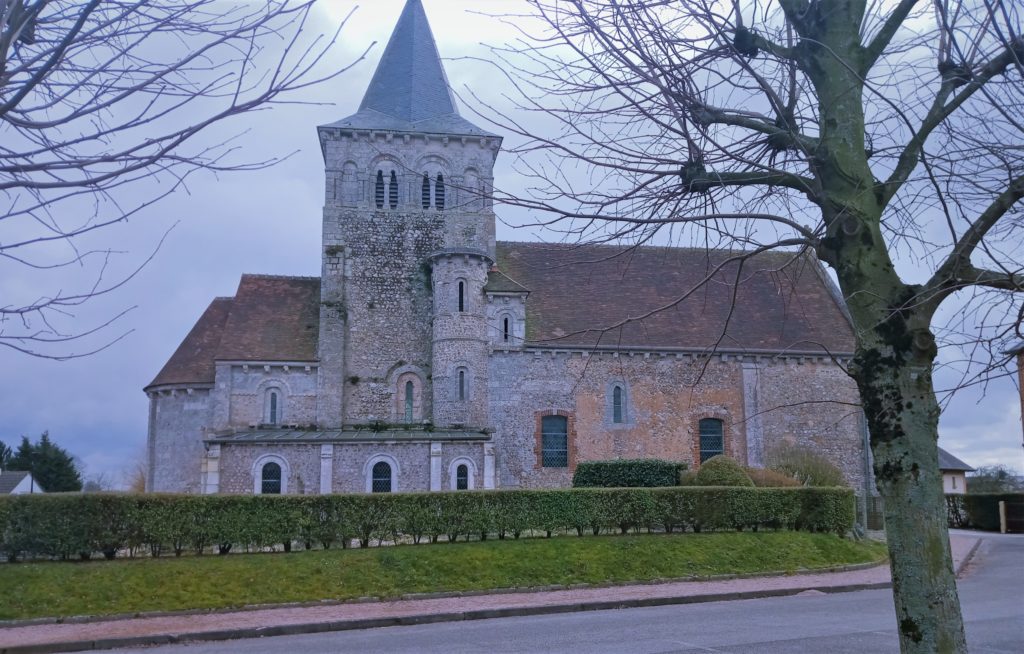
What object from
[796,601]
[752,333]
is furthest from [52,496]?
[752,333]

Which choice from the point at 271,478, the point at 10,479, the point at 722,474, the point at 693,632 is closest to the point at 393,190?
the point at 271,478

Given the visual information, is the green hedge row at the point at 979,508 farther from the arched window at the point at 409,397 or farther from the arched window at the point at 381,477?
the arched window at the point at 381,477

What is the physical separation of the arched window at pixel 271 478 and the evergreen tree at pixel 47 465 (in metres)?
33.5

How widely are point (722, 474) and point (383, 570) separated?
34.5 feet

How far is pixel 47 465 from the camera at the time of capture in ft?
184

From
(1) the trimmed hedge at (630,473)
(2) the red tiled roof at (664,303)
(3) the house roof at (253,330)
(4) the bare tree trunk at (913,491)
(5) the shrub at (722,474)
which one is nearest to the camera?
(4) the bare tree trunk at (913,491)

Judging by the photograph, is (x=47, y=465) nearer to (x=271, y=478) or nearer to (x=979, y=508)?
(x=271, y=478)

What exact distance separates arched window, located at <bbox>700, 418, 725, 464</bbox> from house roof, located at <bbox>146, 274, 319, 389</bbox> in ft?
48.1

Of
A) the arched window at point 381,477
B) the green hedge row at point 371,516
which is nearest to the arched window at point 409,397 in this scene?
the arched window at point 381,477

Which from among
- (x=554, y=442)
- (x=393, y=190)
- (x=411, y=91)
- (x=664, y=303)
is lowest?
(x=554, y=442)

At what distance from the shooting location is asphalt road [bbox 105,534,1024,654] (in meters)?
11.9

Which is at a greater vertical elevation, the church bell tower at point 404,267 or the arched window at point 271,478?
the church bell tower at point 404,267

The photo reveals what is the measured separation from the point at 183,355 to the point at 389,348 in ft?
25.3

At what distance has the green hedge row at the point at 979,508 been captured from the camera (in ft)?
110
